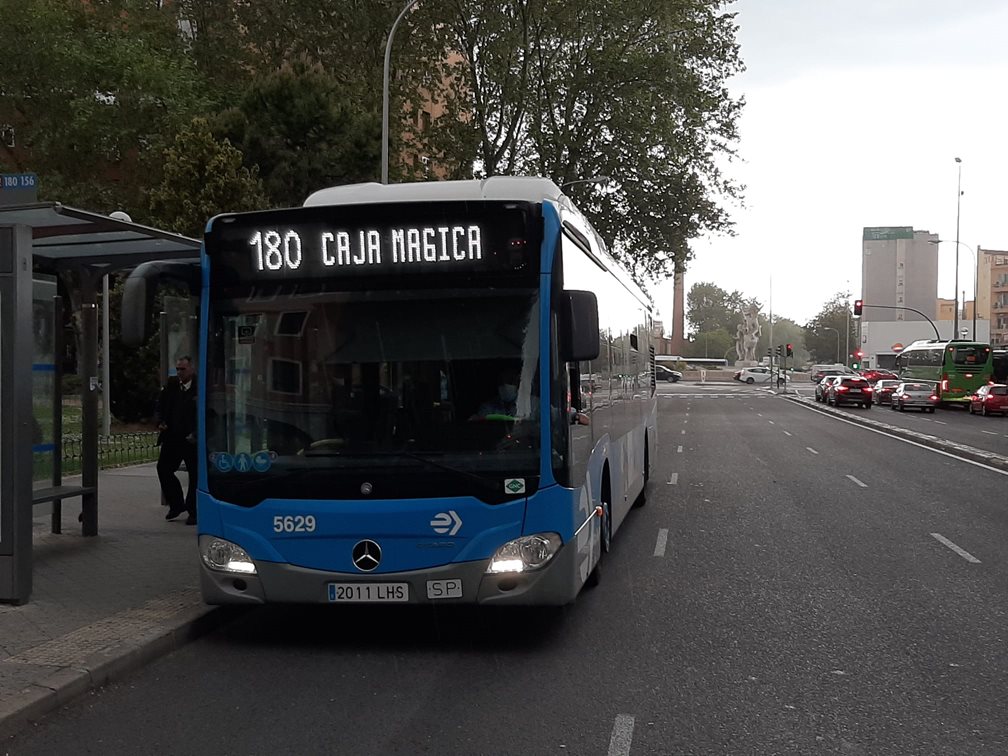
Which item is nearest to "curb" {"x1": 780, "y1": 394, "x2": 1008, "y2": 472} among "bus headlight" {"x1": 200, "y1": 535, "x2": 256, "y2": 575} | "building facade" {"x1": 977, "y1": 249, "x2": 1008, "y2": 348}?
"bus headlight" {"x1": 200, "y1": 535, "x2": 256, "y2": 575}

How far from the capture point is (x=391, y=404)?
6.75m

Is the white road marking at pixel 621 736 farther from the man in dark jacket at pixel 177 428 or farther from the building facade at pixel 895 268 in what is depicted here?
the building facade at pixel 895 268

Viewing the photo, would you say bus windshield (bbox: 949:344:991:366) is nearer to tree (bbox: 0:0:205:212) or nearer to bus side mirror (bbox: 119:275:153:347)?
tree (bbox: 0:0:205:212)

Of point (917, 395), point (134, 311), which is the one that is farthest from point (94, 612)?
point (917, 395)

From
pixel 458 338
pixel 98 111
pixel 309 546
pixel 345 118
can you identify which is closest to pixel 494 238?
pixel 458 338

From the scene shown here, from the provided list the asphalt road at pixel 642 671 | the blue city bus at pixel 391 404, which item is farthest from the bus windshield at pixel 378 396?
the asphalt road at pixel 642 671

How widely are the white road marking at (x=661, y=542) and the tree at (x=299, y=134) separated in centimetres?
2001

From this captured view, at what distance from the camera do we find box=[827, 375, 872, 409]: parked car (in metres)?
52.4

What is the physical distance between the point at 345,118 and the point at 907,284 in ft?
442

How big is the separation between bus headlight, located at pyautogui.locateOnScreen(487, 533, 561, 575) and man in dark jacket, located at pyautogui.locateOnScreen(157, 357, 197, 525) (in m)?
5.92

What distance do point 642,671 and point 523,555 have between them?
3.08 feet

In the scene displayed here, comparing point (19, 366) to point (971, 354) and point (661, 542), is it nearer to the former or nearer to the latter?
point (661, 542)

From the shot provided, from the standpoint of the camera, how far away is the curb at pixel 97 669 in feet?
17.5

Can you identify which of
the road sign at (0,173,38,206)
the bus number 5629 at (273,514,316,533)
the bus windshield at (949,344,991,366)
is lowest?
the bus number 5629 at (273,514,316,533)
